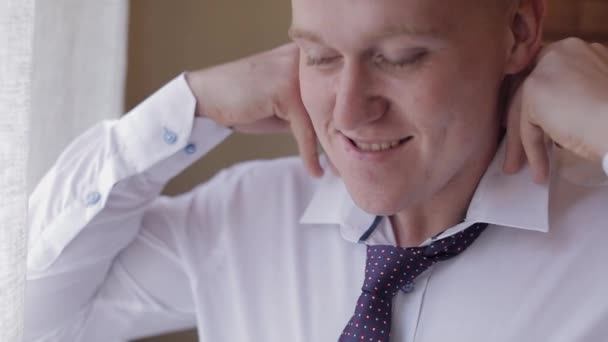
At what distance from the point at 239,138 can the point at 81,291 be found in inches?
24.5

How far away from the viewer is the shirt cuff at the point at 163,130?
1.11 m

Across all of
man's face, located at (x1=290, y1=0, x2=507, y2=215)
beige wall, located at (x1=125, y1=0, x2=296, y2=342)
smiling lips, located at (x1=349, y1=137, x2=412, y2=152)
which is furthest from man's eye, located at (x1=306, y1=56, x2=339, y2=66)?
beige wall, located at (x1=125, y1=0, x2=296, y2=342)

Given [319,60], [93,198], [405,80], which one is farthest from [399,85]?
[93,198]

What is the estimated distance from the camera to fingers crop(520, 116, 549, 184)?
940 mm

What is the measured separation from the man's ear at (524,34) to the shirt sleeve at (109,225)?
1.55 feet

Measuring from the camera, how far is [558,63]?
Result: 929mm

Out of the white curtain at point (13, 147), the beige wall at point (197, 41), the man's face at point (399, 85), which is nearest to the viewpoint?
the white curtain at point (13, 147)

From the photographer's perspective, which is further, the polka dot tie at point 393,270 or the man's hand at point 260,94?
the man's hand at point 260,94

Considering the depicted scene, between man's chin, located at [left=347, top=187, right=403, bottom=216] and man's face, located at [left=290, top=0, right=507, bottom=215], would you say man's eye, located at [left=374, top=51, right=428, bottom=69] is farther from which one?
man's chin, located at [left=347, top=187, right=403, bottom=216]

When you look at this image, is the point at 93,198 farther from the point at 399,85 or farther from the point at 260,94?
the point at 399,85

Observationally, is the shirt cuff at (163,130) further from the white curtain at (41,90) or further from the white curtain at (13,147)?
the white curtain at (13,147)

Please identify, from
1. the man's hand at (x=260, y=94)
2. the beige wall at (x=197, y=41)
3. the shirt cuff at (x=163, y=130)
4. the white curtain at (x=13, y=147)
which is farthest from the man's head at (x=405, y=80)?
the beige wall at (x=197, y=41)

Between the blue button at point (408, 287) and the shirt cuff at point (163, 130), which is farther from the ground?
the shirt cuff at point (163, 130)

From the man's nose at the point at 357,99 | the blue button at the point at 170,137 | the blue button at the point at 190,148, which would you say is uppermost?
the man's nose at the point at 357,99
